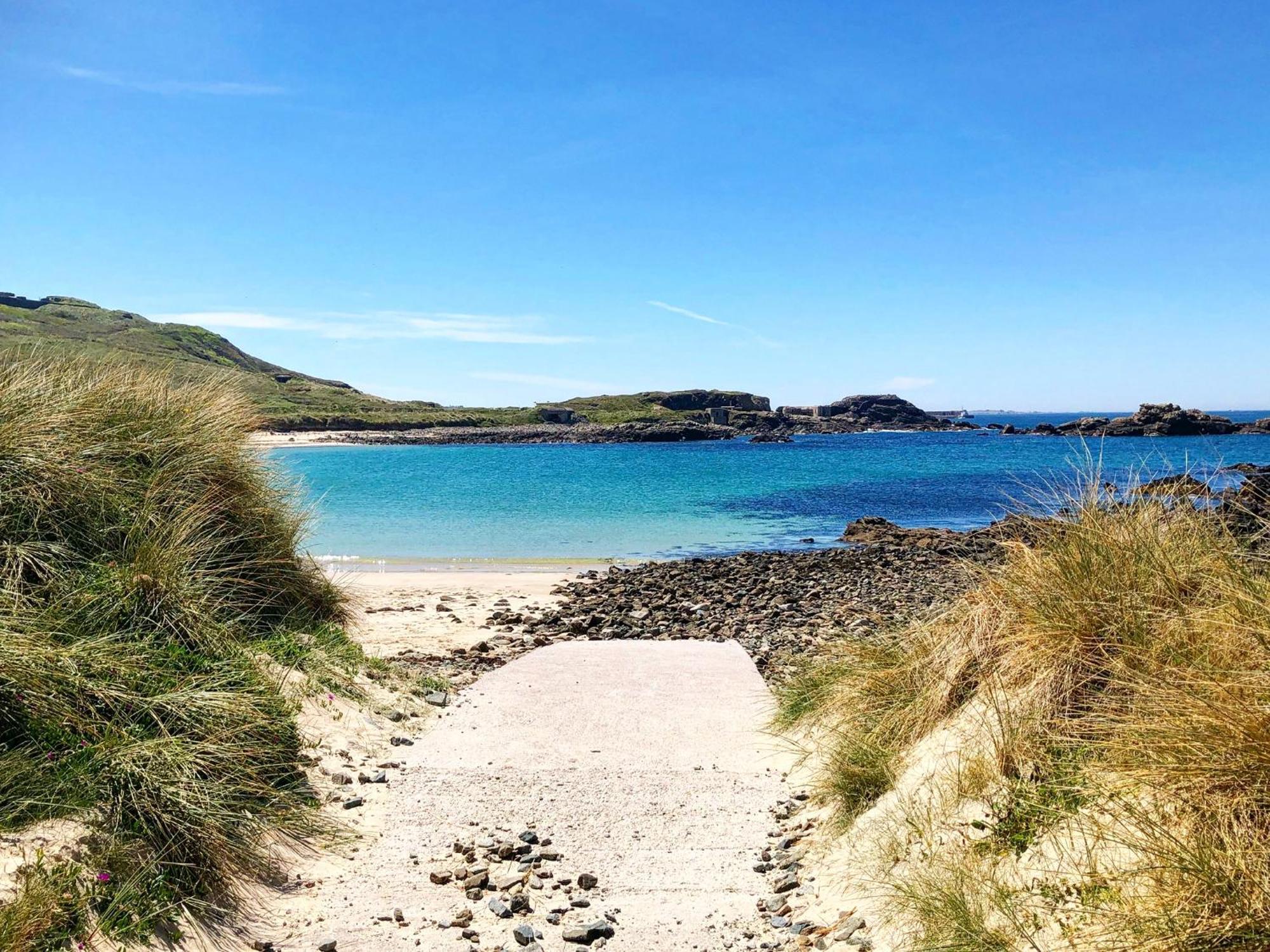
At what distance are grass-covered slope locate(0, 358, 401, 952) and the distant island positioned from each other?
9301 cm

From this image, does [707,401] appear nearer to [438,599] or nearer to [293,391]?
[293,391]

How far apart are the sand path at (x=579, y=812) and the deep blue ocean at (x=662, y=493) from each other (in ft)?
11.3

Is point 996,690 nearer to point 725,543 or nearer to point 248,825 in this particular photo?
point 248,825

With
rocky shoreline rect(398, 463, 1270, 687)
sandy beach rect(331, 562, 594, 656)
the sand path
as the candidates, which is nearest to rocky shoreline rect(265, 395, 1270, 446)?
rocky shoreline rect(398, 463, 1270, 687)

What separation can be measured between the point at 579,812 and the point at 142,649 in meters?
3.37

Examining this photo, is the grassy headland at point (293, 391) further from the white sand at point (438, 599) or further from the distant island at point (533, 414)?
the white sand at point (438, 599)

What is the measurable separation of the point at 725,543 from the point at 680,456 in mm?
59070

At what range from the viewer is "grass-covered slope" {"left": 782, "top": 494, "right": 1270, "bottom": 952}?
331 cm

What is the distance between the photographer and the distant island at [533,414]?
349ft

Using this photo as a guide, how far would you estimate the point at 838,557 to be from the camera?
21.8 metres

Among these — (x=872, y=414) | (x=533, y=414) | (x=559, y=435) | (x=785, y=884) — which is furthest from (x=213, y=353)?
(x=785, y=884)

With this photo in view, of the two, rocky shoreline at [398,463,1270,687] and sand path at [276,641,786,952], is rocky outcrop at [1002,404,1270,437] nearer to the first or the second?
rocky shoreline at [398,463,1270,687]

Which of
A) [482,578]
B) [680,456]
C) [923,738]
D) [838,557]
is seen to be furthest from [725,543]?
[680,456]

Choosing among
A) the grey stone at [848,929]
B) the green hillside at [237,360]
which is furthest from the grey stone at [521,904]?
the green hillside at [237,360]
